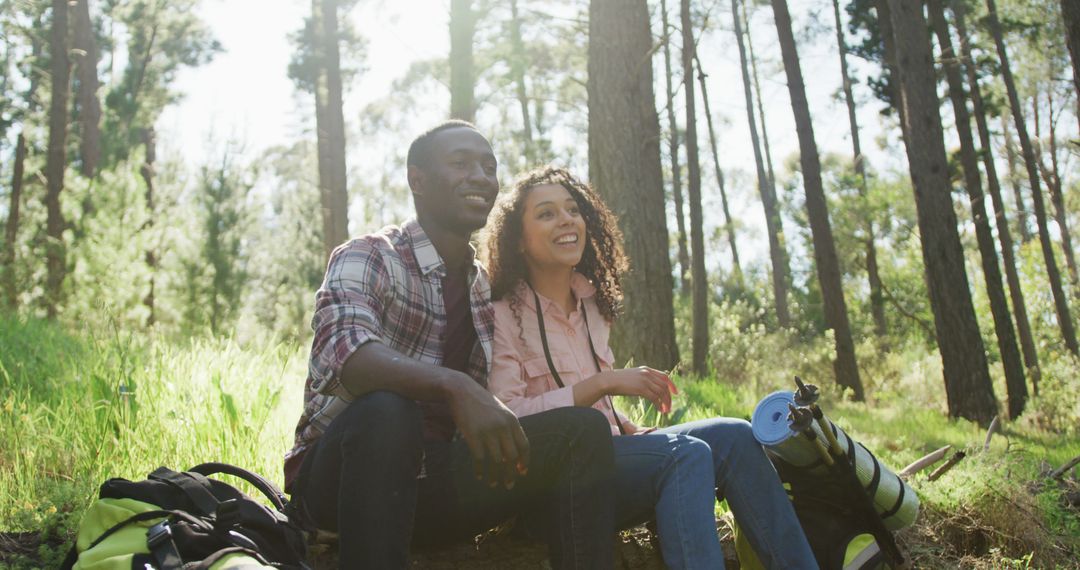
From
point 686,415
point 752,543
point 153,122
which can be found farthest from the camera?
point 153,122

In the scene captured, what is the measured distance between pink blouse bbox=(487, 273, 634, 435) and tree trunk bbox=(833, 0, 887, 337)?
14.4m

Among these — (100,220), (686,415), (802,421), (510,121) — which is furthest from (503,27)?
(802,421)

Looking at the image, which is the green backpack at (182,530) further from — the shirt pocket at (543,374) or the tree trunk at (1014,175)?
the tree trunk at (1014,175)

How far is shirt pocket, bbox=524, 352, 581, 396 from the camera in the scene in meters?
2.64

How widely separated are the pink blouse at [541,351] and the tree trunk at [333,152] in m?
9.50

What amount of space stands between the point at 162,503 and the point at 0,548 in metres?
1.04

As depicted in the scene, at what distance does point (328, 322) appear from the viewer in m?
2.10

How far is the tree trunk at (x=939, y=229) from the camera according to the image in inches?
357

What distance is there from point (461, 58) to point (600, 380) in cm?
761

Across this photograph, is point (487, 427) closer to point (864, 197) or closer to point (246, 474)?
point (246, 474)

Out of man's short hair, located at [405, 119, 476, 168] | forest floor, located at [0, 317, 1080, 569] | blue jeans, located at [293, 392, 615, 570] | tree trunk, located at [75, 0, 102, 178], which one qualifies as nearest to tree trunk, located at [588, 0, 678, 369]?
forest floor, located at [0, 317, 1080, 569]

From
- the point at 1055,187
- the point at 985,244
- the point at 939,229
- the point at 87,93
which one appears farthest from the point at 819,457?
the point at 1055,187

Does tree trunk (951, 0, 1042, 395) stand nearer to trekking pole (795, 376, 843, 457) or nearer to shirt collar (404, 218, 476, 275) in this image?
trekking pole (795, 376, 843, 457)

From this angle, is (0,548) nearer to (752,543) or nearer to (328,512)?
(328,512)
